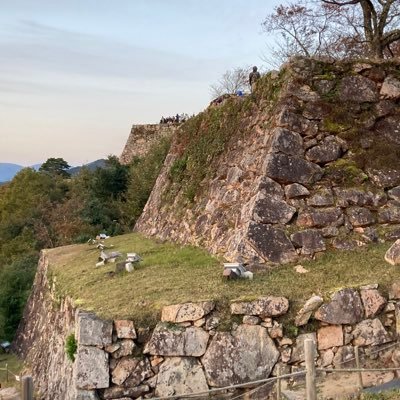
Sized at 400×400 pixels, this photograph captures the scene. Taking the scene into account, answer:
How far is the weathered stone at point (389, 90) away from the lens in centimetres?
845

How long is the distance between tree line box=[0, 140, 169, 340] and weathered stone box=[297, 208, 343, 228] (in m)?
9.54

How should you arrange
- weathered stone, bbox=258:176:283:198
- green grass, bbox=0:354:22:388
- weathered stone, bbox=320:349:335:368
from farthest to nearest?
green grass, bbox=0:354:22:388, weathered stone, bbox=258:176:283:198, weathered stone, bbox=320:349:335:368

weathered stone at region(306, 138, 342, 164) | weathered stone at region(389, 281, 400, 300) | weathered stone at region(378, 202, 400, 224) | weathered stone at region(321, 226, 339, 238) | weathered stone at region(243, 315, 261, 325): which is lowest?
weathered stone at region(243, 315, 261, 325)

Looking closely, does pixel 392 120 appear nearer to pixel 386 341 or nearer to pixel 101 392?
pixel 386 341

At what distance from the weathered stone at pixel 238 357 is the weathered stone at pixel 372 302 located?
1.21 meters

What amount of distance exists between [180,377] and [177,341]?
0.40 m

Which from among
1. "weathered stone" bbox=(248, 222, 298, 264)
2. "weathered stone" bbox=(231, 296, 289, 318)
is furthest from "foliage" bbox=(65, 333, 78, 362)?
"weathered stone" bbox=(248, 222, 298, 264)

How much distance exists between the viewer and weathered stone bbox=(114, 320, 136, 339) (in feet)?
18.3

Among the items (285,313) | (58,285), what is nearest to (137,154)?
(58,285)

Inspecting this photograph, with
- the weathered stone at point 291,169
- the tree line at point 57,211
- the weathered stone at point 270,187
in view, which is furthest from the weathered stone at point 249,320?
the tree line at point 57,211

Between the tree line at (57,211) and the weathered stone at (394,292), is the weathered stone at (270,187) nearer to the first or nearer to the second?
the weathered stone at (394,292)

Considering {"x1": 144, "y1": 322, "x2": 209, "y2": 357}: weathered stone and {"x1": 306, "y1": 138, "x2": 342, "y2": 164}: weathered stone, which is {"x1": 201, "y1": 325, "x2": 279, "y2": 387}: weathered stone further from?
{"x1": 306, "y1": 138, "x2": 342, "y2": 164}: weathered stone

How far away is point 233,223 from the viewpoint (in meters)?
8.05

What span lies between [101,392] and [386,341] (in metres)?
3.33
